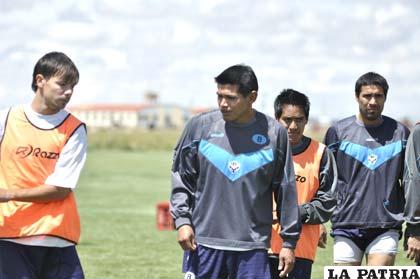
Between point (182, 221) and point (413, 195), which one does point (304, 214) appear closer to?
point (413, 195)

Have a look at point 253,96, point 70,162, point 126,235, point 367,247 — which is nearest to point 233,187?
point 253,96

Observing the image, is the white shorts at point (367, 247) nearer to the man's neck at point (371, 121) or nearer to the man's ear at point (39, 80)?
the man's neck at point (371, 121)

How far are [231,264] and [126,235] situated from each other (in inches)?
475

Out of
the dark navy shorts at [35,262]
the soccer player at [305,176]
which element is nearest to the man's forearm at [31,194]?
the dark navy shorts at [35,262]

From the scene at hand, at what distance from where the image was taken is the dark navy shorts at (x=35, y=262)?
6.19 m

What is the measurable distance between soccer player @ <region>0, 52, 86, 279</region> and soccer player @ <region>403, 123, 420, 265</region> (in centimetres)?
268

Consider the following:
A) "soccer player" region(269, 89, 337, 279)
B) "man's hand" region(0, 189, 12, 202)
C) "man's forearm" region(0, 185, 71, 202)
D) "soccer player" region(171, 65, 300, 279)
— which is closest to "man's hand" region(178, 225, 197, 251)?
"soccer player" region(171, 65, 300, 279)

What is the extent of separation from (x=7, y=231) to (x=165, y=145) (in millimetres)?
74644

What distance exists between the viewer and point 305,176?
7531mm

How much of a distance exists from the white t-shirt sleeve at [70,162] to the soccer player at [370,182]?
2804 mm

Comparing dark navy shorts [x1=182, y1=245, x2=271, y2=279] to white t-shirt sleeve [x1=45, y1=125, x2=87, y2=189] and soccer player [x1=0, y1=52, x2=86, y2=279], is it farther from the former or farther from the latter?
white t-shirt sleeve [x1=45, y1=125, x2=87, y2=189]

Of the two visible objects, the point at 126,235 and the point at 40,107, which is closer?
the point at 40,107

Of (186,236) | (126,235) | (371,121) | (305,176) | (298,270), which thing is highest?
(371,121)

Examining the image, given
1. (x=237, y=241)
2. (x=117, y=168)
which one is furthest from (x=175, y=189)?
(x=117, y=168)
